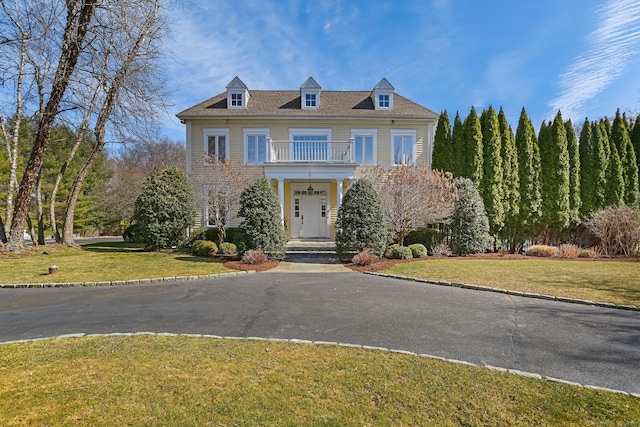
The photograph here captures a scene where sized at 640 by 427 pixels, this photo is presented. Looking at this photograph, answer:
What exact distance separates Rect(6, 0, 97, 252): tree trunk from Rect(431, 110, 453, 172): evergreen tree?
16.5 m

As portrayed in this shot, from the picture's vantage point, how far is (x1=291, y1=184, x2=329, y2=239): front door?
18547 mm

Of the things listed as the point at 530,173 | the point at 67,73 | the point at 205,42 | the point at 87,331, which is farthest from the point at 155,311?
the point at 530,173

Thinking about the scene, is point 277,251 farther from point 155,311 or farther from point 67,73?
point 67,73

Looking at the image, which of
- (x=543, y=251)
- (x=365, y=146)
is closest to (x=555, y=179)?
(x=543, y=251)

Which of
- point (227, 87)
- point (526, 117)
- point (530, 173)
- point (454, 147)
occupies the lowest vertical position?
point (530, 173)

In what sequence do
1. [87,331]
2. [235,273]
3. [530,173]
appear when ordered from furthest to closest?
[530,173]
[235,273]
[87,331]

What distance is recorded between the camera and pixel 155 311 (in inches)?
245

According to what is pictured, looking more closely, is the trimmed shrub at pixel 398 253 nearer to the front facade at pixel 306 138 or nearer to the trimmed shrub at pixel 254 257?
the trimmed shrub at pixel 254 257

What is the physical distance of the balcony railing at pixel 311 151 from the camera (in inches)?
661

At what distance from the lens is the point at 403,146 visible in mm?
18719

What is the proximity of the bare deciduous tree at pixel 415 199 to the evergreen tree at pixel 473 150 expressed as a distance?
9.85 feet

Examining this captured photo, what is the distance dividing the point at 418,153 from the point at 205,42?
12.2m

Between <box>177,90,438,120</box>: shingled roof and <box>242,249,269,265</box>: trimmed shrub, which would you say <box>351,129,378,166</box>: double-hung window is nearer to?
<box>177,90,438,120</box>: shingled roof

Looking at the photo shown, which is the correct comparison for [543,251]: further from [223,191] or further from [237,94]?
[237,94]
